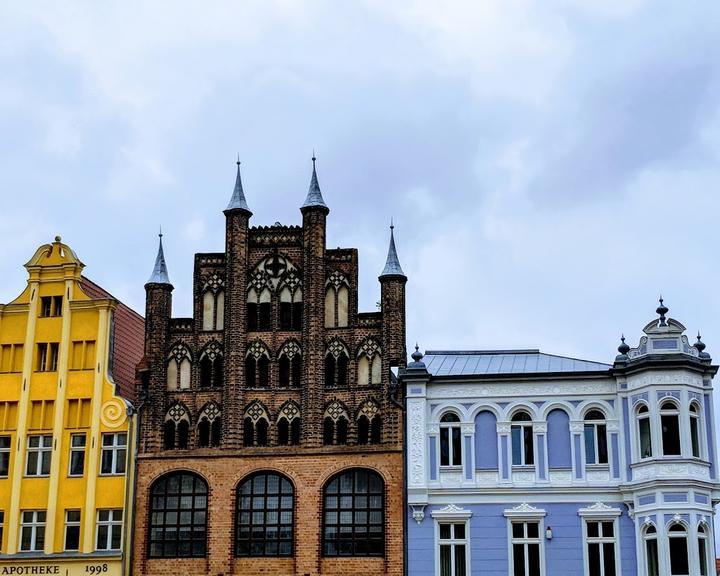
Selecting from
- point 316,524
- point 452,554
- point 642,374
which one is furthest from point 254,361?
point 642,374

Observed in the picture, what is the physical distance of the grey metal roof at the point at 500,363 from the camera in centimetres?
5369

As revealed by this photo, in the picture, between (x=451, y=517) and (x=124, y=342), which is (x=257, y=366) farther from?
(x=451, y=517)

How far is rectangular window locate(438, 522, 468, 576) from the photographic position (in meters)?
50.9

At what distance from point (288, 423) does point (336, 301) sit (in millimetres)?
5818

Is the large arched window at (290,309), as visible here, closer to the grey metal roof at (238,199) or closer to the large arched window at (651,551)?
the grey metal roof at (238,199)

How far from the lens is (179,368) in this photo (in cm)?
5503

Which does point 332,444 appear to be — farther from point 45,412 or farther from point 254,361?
point 45,412

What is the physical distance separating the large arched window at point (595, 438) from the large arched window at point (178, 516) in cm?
1638

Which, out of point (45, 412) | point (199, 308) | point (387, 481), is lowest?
point (387, 481)

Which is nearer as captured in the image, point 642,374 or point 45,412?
point 642,374

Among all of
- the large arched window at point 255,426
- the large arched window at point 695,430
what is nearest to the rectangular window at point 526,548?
the large arched window at point 695,430

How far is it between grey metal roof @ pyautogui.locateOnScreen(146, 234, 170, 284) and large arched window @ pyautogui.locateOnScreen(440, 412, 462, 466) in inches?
552

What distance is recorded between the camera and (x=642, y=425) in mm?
51250

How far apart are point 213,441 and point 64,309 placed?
9.39m
